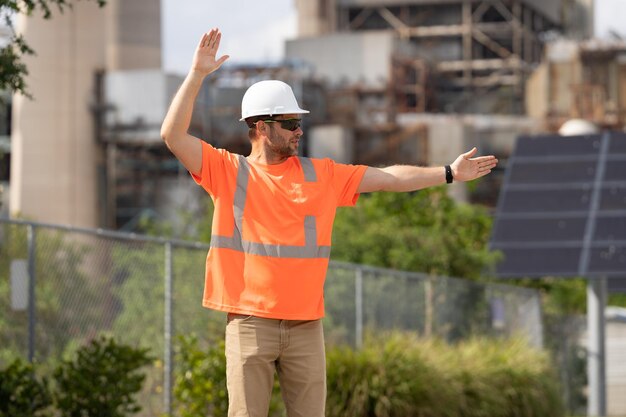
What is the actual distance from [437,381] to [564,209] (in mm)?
5737

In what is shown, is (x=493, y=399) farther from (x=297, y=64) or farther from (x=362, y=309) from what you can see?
(x=297, y=64)

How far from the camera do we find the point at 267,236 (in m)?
6.63

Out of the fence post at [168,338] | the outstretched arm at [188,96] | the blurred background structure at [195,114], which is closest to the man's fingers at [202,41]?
the outstretched arm at [188,96]

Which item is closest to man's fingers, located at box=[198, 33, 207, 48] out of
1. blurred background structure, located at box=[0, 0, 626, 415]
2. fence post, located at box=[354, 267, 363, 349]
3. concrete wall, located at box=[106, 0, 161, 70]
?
fence post, located at box=[354, 267, 363, 349]

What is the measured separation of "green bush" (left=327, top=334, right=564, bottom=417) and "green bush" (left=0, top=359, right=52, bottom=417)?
12.5 feet

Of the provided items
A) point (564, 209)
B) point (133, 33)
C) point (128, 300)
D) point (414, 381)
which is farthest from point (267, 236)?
point (133, 33)

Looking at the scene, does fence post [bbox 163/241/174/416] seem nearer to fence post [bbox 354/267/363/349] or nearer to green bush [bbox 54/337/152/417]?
green bush [bbox 54/337/152/417]

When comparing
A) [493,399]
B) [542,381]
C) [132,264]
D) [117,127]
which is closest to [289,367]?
[132,264]

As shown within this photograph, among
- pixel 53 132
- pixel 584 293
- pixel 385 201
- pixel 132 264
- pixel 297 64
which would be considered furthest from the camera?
pixel 297 64

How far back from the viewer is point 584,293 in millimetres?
50719

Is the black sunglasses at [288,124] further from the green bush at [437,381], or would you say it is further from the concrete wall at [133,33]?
the concrete wall at [133,33]

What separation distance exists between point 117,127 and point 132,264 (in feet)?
174

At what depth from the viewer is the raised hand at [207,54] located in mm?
6406

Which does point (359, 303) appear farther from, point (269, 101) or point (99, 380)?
point (269, 101)
